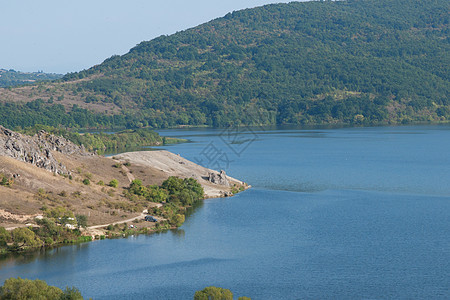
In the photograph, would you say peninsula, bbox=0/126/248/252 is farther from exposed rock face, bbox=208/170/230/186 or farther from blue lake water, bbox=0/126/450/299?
blue lake water, bbox=0/126/450/299

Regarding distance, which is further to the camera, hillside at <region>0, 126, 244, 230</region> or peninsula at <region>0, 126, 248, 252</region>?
hillside at <region>0, 126, 244, 230</region>

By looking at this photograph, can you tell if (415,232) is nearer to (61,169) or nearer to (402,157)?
(61,169)

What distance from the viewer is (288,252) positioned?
69125 millimetres

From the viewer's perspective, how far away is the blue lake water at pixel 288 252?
189 feet

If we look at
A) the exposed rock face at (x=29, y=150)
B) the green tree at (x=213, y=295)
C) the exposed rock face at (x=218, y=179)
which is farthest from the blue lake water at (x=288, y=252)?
the exposed rock face at (x=29, y=150)

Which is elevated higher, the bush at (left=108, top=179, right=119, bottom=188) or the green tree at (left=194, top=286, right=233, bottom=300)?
the bush at (left=108, top=179, right=119, bottom=188)

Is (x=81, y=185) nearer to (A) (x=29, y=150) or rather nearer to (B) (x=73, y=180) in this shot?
(B) (x=73, y=180)

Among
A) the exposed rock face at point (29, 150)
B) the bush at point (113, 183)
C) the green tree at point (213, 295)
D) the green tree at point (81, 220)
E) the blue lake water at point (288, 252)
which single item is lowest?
the blue lake water at point (288, 252)

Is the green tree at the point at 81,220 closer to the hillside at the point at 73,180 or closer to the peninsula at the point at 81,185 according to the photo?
the peninsula at the point at 81,185

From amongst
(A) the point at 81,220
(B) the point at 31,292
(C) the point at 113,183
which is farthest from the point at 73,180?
(B) the point at 31,292

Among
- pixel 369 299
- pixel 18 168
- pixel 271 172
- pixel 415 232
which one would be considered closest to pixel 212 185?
pixel 271 172

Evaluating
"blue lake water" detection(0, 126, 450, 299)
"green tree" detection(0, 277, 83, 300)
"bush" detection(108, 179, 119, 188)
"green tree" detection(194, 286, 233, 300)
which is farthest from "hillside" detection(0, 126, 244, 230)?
"green tree" detection(194, 286, 233, 300)

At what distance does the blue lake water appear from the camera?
5762 cm

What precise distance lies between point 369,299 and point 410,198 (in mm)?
50412
